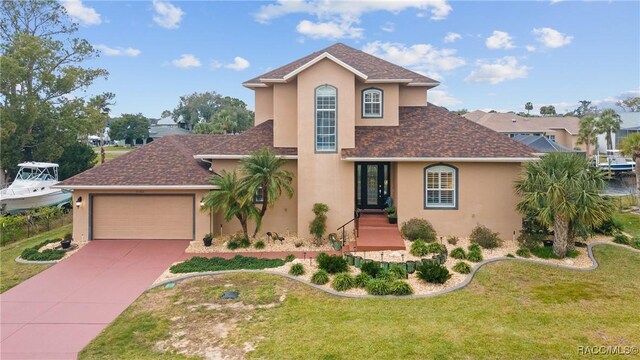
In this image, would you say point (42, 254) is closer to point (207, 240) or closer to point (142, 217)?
point (142, 217)

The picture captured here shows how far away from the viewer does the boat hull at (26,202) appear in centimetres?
2256

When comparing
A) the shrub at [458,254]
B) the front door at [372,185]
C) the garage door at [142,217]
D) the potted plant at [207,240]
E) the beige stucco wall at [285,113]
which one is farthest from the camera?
the front door at [372,185]

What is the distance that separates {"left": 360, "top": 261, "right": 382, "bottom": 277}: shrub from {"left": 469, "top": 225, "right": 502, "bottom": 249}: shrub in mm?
5631

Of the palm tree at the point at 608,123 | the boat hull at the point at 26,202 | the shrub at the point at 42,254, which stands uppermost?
the palm tree at the point at 608,123

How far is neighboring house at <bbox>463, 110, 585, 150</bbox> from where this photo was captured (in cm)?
5922

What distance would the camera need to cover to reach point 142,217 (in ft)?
56.7

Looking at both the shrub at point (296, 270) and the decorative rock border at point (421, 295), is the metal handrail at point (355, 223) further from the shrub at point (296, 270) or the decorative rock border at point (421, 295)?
the decorative rock border at point (421, 295)

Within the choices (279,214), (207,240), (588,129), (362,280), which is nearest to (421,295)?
(362,280)

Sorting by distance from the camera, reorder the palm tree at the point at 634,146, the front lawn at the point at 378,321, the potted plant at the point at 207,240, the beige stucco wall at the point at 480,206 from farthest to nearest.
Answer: the palm tree at the point at 634,146
the beige stucco wall at the point at 480,206
the potted plant at the point at 207,240
the front lawn at the point at 378,321

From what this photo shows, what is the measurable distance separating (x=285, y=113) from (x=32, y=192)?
18.5 m

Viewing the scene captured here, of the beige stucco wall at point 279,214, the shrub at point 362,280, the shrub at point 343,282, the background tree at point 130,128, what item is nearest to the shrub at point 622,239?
the shrub at point 362,280

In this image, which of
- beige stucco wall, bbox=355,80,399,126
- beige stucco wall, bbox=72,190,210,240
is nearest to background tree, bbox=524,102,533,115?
beige stucco wall, bbox=355,80,399,126

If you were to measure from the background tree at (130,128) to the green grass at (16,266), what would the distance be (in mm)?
59147

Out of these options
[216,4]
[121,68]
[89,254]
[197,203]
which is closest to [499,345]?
[197,203]
